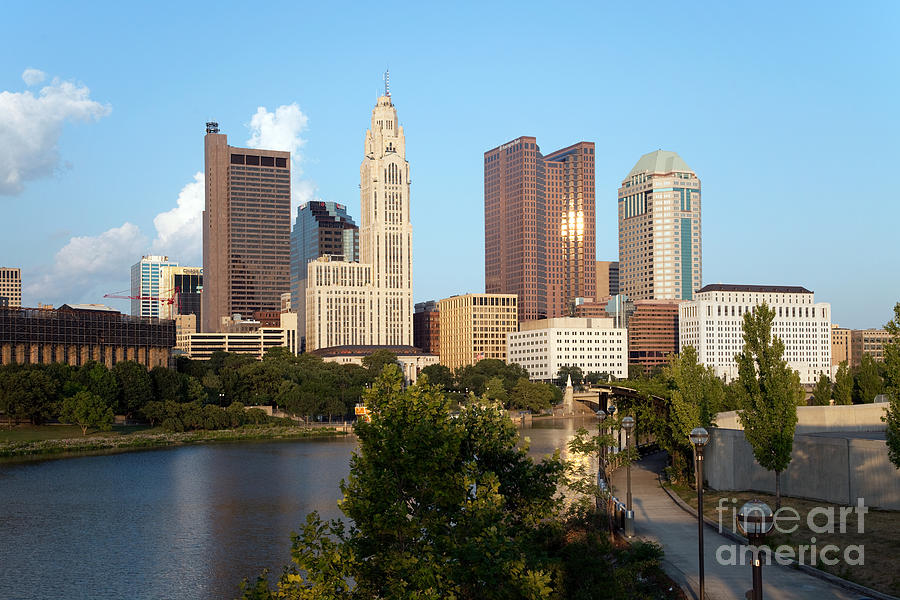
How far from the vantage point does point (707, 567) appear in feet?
118

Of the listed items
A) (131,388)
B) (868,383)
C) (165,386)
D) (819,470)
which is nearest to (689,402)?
(819,470)

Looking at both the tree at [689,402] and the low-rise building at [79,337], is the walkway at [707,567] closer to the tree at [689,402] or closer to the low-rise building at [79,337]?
the tree at [689,402]

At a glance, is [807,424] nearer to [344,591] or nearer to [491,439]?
[491,439]

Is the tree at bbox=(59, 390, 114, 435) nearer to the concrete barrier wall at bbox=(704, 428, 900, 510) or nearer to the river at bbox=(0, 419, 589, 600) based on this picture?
the river at bbox=(0, 419, 589, 600)

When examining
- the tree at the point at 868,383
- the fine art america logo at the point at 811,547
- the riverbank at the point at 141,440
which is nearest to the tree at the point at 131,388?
the riverbank at the point at 141,440

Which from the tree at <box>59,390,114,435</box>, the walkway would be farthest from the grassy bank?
the tree at <box>59,390,114,435</box>

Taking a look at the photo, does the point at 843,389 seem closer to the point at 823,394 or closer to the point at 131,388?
the point at 823,394

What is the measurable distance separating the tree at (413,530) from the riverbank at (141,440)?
3765 inches

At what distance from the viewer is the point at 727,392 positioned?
9338 centimetres

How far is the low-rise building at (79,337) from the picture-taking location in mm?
166375

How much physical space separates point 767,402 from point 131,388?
112 m

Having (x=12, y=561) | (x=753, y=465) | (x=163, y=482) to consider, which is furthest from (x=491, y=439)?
(x=163, y=482)

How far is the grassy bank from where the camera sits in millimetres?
33906

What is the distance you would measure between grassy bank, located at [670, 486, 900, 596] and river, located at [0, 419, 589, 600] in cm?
2371
